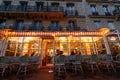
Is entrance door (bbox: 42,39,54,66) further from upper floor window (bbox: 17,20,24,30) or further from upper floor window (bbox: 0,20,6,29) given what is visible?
upper floor window (bbox: 0,20,6,29)

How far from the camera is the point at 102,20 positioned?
497 inches

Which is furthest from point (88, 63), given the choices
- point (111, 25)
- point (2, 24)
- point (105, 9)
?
point (2, 24)

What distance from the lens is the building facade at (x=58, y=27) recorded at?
30.8 ft

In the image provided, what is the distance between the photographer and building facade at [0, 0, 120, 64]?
30.8ft

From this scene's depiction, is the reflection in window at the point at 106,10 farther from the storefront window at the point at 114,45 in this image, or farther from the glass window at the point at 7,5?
the glass window at the point at 7,5

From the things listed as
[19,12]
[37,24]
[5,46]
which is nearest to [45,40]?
[37,24]

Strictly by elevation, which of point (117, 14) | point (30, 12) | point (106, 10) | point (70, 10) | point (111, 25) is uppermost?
point (106, 10)

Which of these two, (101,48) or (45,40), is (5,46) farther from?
(101,48)

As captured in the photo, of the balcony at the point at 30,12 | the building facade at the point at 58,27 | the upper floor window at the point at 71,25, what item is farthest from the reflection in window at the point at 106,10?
the balcony at the point at 30,12

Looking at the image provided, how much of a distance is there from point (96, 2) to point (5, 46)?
12.7 metres

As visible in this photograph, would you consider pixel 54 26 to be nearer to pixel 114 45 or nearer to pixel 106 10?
pixel 114 45

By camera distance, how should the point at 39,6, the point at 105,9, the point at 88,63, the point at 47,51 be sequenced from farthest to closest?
1. the point at 105,9
2. the point at 39,6
3. the point at 47,51
4. the point at 88,63

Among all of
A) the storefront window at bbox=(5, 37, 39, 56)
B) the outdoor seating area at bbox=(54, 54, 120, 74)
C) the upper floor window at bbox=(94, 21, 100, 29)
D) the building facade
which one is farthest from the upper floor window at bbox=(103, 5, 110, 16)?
the storefront window at bbox=(5, 37, 39, 56)

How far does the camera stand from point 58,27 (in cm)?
1158
